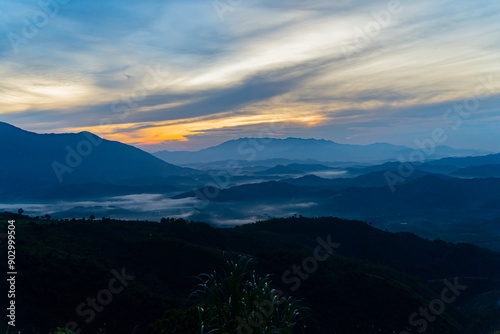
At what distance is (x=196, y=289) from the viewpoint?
26.8 metres

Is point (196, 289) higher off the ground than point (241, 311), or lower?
lower

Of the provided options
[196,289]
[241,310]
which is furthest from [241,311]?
[196,289]

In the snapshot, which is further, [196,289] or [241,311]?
[196,289]

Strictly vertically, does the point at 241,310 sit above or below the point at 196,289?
above

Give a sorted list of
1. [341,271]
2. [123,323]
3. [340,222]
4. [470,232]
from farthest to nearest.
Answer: [470,232] → [340,222] → [341,271] → [123,323]

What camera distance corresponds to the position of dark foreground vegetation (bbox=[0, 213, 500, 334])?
38.9 ft

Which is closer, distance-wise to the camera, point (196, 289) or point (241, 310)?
point (241, 310)

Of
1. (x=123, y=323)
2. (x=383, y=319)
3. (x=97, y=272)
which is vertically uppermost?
(x=97, y=272)

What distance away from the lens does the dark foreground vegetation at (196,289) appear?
11.9m

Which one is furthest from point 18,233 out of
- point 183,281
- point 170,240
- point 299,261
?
point 299,261

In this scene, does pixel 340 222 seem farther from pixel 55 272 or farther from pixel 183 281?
pixel 55 272

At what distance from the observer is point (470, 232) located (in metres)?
174

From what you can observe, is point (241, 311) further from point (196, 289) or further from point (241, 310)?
point (196, 289)

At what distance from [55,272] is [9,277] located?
3.75m
